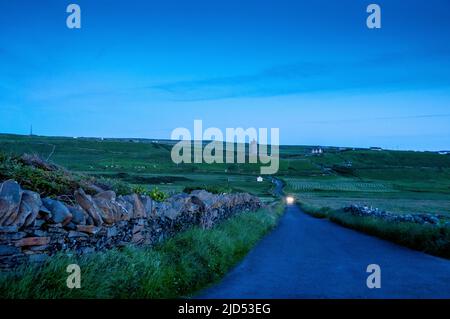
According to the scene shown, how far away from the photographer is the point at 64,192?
9.55 m

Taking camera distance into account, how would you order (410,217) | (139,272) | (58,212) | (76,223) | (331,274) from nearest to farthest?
(58,212)
(76,223)
(139,272)
(331,274)
(410,217)

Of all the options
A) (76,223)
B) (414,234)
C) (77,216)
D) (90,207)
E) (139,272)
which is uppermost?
(90,207)

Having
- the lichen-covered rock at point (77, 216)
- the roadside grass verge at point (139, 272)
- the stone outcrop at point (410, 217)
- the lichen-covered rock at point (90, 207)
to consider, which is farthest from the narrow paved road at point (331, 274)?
the stone outcrop at point (410, 217)

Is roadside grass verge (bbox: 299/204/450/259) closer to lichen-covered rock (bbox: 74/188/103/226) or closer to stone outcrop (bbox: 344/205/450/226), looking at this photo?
stone outcrop (bbox: 344/205/450/226)

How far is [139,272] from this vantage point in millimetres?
8367

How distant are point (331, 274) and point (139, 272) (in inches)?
212

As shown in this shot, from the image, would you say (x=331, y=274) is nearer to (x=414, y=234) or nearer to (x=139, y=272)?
(x=139, y=272)

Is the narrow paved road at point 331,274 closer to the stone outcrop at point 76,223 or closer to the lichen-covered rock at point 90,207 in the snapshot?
the stone outcrop at point 76,223

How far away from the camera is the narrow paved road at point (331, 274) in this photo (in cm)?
940

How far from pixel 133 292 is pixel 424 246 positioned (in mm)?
12318

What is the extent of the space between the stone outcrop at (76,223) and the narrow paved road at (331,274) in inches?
80.1

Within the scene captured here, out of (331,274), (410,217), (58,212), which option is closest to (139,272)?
(58,212)

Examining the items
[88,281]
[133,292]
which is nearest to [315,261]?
[133,292]
